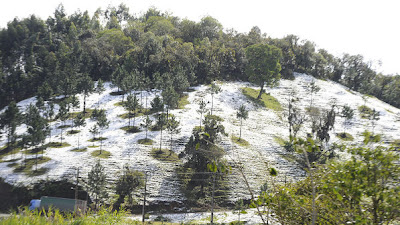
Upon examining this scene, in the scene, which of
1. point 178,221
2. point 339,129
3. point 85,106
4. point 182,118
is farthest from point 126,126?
point 339,129

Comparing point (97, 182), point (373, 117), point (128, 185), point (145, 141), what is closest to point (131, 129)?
point (145, 141)

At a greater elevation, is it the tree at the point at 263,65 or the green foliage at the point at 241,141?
the tree at the point at 263,65

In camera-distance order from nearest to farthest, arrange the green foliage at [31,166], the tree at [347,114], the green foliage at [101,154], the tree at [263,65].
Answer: the green foliage at [31,166] → the green foliage at [101,154] → the tree at [347,114] → the tree at [263,65]

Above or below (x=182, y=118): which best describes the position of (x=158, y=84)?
above

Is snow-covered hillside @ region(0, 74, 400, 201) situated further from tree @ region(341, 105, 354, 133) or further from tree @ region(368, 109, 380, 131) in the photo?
tree @ region(368, 109, 380, 131)

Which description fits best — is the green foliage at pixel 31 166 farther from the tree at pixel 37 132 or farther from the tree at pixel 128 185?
the tree at pixel 128 185

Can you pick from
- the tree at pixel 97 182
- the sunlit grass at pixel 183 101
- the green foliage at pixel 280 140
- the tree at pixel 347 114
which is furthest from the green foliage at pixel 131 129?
the tree at pixel 347 114

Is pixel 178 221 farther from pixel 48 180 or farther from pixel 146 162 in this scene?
pixel 48 180
